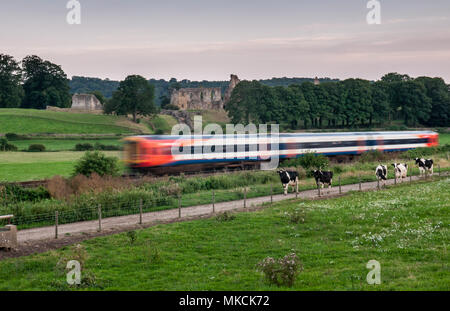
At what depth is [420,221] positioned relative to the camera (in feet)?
61.1

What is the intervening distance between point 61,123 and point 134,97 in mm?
19464

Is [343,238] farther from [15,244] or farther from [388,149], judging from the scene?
[388,149]

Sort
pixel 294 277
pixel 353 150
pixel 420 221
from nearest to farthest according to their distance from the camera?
pixel 294 277
pixel 420 221
pixel 353 150

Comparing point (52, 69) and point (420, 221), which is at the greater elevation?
point (52, 69)

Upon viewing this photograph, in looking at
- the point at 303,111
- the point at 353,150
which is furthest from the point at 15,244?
the point at 303,111

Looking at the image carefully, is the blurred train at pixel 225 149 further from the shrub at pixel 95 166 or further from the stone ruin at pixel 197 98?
the stone ruin at pixel 197 98

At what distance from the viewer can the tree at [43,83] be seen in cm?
13325

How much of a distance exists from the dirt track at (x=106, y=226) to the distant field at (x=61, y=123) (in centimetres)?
6848

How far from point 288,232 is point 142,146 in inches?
888

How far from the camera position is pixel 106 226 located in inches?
836

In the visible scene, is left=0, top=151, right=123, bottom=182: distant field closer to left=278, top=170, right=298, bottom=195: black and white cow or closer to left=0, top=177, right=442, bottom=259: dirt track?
left=0, top=177, right=442, bottom=259: dirt track

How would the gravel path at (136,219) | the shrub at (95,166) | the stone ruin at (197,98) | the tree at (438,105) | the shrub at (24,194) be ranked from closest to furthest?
the gravel path at (136,219) < the shrub at (24,194) < the shrub at (95,166) < the tree at (438,105) < the stone ruin at (197,98)

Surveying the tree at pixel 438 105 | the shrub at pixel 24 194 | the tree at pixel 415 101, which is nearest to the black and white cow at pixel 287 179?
the shrub at pixel 24 194

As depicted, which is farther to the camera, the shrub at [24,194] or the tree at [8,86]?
the tree at [8,86]
